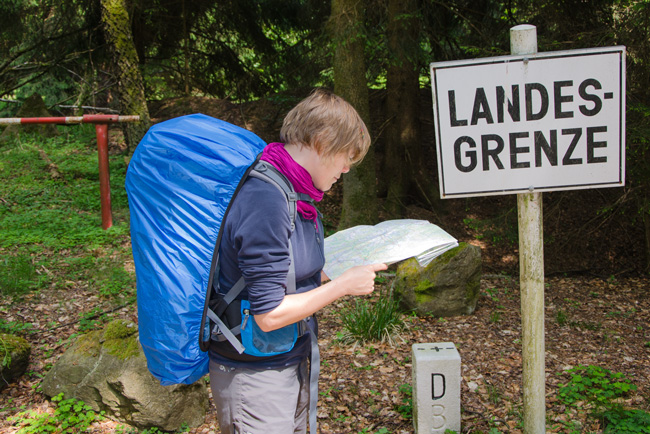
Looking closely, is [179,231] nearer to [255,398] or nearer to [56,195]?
[255,398]

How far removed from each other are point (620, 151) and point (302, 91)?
8.58 meters

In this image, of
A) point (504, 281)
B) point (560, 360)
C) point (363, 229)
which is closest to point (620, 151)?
point (363, 229)

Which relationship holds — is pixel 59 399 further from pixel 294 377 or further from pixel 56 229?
pixel 56 229

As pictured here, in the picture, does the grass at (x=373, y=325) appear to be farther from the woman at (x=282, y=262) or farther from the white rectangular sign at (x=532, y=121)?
the woman at (x=282, y=262)

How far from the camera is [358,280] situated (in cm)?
173

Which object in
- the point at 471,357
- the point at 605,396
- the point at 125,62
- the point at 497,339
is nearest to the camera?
the point at 605,396

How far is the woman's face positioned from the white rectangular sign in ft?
2.42

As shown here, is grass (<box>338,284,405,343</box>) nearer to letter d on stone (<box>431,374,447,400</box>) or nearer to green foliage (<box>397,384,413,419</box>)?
green foliage (<box>397,384,413,419</box>)

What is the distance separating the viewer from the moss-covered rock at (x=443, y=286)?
207 inches

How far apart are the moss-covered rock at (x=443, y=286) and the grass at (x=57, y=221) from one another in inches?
109

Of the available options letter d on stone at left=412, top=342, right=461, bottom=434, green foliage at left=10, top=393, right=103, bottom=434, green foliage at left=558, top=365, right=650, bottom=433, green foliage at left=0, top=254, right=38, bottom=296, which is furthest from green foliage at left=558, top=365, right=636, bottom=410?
green foliage at left=0, top=254, right=38, bottom=296

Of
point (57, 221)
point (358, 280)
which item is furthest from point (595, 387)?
point (57, 221)

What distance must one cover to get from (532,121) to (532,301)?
32.5 inches

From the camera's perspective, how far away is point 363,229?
7.11 feet
